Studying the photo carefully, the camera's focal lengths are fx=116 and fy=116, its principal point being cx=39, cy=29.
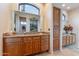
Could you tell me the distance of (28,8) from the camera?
4.55 meters

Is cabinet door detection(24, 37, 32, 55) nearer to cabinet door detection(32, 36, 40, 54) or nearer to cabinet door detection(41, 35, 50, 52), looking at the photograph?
cabinet door detection(32, 36, 40, 54)

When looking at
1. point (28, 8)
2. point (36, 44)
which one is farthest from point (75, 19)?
point (36, 44)

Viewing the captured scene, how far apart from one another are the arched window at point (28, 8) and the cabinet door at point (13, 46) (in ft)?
4.52

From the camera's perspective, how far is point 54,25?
498 cm

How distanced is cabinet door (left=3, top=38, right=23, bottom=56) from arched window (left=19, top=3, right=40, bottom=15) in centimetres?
138

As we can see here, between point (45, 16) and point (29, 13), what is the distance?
0.77 m

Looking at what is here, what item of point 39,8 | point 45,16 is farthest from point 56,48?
point 39,8

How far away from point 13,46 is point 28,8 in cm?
179

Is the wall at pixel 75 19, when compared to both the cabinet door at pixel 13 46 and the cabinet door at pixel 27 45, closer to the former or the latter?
the cabinet door at pixel 27 45

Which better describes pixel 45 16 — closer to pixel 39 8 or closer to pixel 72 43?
pixel 39 8

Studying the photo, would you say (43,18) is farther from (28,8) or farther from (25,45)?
(25,45)

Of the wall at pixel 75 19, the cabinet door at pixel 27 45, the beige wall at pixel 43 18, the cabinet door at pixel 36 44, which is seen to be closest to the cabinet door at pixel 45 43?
the cabinet door at pixel 36 44

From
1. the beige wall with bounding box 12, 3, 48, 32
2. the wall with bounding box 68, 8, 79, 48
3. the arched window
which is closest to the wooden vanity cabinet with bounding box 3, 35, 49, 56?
the beige wall with bounding box 12, 3, 48, 32

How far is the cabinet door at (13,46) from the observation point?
3301mm
